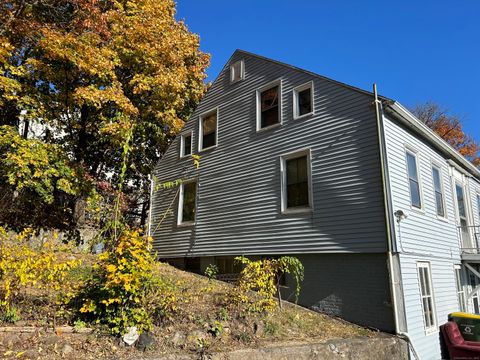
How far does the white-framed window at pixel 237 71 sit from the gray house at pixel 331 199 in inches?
2.2

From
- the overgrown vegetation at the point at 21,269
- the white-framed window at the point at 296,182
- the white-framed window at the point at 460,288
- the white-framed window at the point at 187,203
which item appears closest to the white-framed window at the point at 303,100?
the white-framed window at the point at 296,182

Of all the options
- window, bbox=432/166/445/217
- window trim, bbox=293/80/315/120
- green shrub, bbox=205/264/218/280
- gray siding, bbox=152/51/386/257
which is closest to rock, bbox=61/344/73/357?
green shrub, bbox=205/264/218/280

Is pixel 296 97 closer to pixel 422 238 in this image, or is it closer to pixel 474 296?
pixel 422 238

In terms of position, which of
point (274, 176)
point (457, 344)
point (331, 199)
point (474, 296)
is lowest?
point (457, 344)

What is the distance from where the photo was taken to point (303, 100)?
38.7 feet

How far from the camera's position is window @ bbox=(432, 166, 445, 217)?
12.1 m

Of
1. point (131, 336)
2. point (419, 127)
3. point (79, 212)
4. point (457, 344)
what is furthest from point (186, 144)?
point (457, 344)

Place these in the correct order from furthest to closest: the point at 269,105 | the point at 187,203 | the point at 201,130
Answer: the point at 201,130 < the point at 187,203 < the point at 269,105

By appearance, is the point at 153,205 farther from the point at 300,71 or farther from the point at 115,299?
the point at 115,299

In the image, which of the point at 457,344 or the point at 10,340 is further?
the point at 457,344

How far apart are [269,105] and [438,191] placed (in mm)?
6379

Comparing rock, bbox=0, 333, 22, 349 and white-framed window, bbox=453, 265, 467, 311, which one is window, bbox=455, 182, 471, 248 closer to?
white-framed window, bbox=453, 265, 467, 311

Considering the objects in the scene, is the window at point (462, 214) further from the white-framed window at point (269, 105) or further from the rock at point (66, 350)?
the rock at point (66, 350)

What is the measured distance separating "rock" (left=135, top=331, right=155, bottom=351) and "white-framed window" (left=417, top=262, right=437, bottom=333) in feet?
23.0
